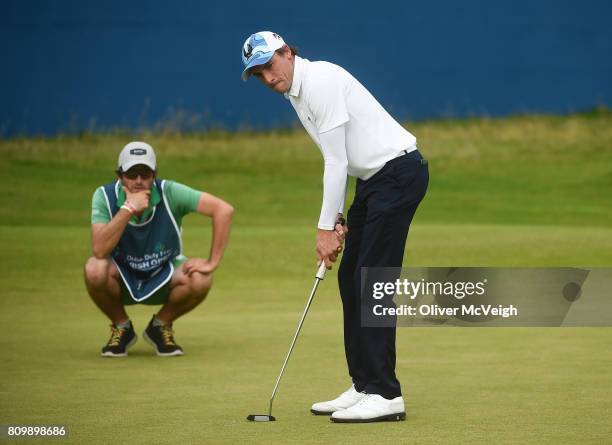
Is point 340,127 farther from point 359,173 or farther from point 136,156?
point 136,156

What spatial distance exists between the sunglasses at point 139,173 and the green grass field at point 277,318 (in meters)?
0.97

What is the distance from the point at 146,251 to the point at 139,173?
0.47 m

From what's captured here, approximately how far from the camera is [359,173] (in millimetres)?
5223

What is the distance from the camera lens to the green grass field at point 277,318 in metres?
5.09

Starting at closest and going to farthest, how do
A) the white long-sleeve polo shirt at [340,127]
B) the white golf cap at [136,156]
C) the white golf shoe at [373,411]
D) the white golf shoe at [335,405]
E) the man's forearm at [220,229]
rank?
1. the white long-sleeve polo shirt at [340,127]
2. the white golf shoe at [373,411]
3. the white golf shoe at [335,405]
4. the white golf cap at [136,156]
5. the man's forearm at [220,229]

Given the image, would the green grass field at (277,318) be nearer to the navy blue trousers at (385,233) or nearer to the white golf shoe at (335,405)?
the white golf shoe at (335,405)

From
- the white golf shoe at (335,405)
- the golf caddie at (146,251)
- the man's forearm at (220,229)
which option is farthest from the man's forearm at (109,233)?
the white golf shoe at (335,405)

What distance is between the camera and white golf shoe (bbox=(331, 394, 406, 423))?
16.6 feet

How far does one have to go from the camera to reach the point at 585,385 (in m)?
5.89

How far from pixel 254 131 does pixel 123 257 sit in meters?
15.3

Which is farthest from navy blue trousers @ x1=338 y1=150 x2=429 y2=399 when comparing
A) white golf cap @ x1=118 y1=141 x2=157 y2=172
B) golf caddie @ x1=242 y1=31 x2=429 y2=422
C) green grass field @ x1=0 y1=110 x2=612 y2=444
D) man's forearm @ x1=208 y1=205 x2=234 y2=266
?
man's forearm @ x1=208 y1=205 x2=234 y2=266

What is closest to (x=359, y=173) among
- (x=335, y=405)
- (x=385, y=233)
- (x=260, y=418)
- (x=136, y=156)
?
(x=385, y=233)

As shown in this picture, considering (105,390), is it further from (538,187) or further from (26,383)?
(538,187)

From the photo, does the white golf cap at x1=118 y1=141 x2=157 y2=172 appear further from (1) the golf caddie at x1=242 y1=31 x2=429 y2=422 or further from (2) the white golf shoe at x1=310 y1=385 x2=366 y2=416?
(2) the white golf shoe at x1=310 y1=385 x2=366 y2=416
